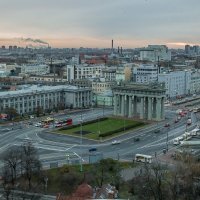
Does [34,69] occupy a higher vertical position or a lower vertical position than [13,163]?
higher

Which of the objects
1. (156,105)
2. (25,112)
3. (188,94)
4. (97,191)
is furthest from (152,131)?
(188,94)

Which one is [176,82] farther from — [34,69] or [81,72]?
[34,69]

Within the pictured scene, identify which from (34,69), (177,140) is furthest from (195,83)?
(177,140)

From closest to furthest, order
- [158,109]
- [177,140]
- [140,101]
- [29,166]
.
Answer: [29,166]
[177,140]
[158,109]
[140,101]

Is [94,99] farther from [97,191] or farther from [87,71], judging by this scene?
[97,191]

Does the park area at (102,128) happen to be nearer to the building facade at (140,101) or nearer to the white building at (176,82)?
the building facade at (140,101)

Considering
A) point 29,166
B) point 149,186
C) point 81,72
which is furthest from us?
point 81,72

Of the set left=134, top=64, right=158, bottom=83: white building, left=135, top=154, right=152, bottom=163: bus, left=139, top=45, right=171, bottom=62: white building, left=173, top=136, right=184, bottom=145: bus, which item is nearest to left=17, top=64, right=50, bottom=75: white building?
left=134, top=64, right=158, bottom=83: white building
